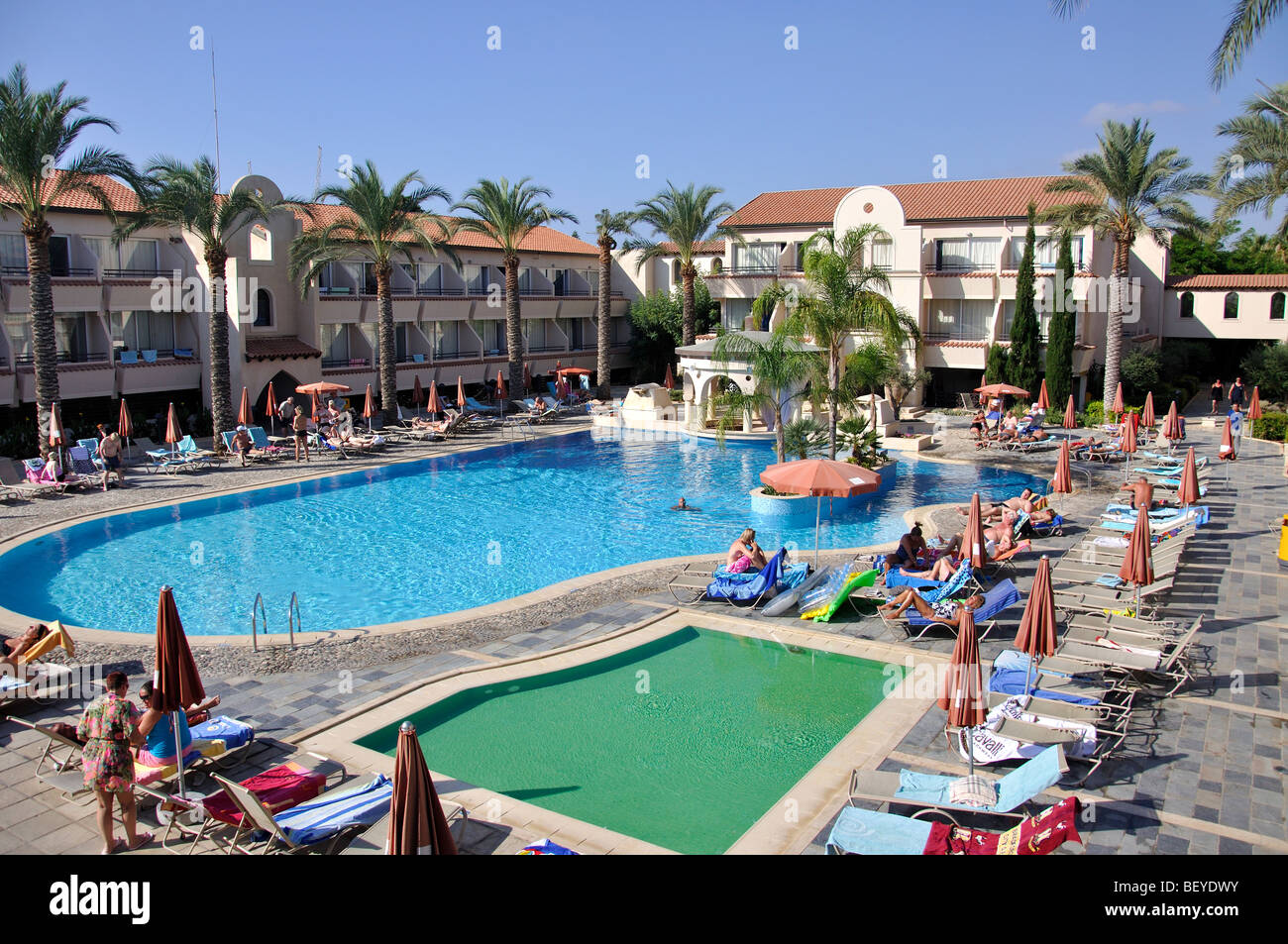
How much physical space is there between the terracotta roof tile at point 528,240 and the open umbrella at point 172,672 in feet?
96.5

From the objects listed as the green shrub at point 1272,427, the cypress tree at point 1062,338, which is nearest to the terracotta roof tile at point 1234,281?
the cypress tree at point 1062,338

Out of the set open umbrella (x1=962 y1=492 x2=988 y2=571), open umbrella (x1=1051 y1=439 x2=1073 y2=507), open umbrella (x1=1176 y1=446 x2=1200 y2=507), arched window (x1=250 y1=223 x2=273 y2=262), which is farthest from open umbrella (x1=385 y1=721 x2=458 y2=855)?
arched window (x1=250 y1=223 x2=273 y2=262)

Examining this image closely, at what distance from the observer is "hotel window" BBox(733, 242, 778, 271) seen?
46075mm

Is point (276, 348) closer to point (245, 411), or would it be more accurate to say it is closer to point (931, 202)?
point (245, 411)

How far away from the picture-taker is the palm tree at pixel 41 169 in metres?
23.3

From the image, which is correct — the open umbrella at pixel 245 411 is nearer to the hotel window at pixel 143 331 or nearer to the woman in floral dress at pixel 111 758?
the hotel window at pixel 143 331

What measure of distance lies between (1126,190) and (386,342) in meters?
26.2

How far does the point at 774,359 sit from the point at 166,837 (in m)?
18.3

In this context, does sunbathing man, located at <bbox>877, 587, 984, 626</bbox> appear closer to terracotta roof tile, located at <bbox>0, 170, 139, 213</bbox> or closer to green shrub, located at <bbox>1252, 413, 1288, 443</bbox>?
green shrub, located at <bbox>1252, 413, 1288, 443</bbox>

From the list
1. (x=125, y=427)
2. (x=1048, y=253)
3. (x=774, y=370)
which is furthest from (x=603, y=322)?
(x=125, y=427)

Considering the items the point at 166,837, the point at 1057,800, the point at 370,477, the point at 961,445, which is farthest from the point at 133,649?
the point at 961,445
